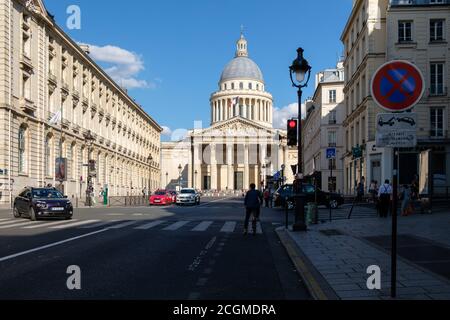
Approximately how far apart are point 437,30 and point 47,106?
1275 inches

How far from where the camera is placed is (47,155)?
4719 centimetres

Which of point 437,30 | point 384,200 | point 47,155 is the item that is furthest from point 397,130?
point 47,155

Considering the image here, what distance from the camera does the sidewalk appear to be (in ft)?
23.1

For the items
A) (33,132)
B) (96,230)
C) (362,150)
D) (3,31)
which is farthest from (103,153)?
(96,230)

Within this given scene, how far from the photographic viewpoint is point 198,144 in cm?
12656

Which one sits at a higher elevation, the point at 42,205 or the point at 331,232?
the point at 42,205

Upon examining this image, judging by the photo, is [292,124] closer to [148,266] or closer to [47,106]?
[148,266]

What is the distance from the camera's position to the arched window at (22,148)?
4128cm

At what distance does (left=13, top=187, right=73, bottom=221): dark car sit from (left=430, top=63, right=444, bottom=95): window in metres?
27.2

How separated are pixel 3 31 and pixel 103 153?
3083cm

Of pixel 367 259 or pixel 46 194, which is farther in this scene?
pixel 46 194

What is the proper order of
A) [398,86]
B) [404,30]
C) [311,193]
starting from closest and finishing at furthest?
[398,86] → [311,193] → [404,30]

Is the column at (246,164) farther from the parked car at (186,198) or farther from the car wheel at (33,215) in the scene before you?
the car wheel at (33,215)

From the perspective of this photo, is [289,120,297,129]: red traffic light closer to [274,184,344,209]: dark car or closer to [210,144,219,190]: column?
[274,184,344,209]: dark car
